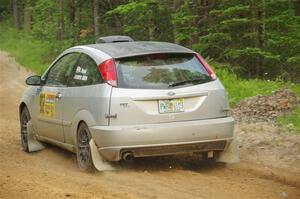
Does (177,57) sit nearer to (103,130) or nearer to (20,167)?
(103,130)

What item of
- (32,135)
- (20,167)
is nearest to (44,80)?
(32,135)

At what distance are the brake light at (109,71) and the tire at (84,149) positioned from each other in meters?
0.68

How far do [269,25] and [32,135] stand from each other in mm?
10666

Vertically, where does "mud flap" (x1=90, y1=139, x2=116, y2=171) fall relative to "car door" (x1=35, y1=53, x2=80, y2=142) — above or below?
below

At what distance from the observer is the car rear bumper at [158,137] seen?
6914 millimetres

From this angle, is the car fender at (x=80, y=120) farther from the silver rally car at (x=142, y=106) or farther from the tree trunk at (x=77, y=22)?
the tree trunk at (x=77, y=22)

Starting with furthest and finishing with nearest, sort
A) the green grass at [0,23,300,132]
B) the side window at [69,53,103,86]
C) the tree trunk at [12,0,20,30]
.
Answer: the tree trunk at [12,0,20,30]
the green grass at [0,23,300,132]
the side window at [69,53,103,86]

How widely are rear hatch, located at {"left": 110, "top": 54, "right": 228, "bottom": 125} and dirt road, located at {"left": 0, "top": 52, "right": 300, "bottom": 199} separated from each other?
69 centimetres

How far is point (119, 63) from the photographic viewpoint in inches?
289

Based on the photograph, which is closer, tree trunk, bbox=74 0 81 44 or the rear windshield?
the rear windshield

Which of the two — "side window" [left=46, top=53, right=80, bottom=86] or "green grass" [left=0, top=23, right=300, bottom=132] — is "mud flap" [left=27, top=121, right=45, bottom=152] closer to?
"side window" [left=46, top=53, right=80, bottom=86]

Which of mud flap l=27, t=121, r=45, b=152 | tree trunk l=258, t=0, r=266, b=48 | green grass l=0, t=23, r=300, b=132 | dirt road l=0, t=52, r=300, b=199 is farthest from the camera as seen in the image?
tree trunk l=258, t=0, r=266, b=48

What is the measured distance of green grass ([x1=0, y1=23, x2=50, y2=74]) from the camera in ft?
96.1

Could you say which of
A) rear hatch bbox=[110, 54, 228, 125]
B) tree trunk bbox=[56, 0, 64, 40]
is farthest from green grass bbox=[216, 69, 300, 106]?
tree trunk bbox=[56, 0, 64, 40]
